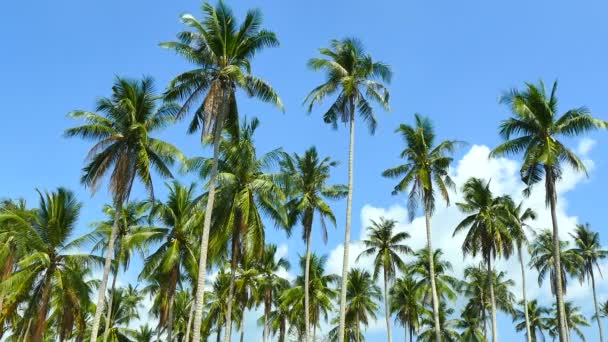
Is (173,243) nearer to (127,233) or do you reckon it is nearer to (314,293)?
(127,233)

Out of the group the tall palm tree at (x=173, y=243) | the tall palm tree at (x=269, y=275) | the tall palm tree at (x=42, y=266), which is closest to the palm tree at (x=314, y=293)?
the tall palm tree at (x=269, y=275)

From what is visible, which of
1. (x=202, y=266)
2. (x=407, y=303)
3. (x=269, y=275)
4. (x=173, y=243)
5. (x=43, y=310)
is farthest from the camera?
(x=407, y=303)

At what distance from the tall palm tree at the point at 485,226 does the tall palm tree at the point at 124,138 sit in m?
23.8

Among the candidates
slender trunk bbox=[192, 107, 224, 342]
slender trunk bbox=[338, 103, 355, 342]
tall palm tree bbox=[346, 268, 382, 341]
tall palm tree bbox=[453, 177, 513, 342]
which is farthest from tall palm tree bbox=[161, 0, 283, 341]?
tall palm tree bbox=[346, 268, 382, 341]

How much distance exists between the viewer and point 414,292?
5528cm

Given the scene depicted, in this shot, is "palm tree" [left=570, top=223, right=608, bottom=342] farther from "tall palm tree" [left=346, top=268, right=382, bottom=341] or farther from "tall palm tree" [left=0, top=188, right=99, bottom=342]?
"tall palm tree" [left=0, top=188, right=99, bottom=342]

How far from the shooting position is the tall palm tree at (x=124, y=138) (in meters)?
24.6

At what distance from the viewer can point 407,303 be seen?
184 feet

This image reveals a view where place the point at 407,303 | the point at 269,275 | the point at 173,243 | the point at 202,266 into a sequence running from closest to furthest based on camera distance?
the point at 202,266 → the point at 173,243 → the point at 269,275 → the point at 407,303

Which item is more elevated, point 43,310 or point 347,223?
point 347,223

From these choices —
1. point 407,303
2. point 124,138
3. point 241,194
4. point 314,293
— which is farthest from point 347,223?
point 407,303

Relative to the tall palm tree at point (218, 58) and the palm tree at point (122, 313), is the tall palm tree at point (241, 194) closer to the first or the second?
the tall palm tree at point (218, 58)

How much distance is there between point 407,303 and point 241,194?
34.5m

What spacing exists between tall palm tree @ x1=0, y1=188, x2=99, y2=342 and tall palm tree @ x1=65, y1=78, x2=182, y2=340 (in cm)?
365
